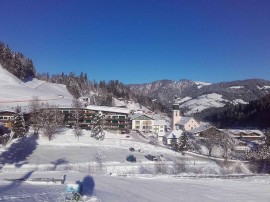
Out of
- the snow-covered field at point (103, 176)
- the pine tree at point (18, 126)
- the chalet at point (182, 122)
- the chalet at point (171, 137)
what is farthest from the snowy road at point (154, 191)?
the chalet at point (182, 122)

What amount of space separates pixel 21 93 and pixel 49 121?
4923 centimetres

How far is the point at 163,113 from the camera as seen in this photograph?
600ft

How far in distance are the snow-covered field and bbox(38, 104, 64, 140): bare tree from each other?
156cm

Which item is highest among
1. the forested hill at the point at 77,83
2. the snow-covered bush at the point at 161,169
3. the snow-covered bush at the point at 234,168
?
the forested hill at the point at 77,83

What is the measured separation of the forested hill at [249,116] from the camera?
13962 centimetres

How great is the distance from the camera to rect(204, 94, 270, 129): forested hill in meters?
140

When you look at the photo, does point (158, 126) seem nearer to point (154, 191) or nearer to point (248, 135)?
point (248, 135)

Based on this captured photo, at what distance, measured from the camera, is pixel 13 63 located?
132875 millimetres

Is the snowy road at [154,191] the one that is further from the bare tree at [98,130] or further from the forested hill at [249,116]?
the forested hill at [249,116]

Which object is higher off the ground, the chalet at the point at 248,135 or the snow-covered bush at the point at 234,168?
the chalet at the point at 248,135

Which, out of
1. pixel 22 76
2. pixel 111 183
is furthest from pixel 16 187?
pixel 22 76

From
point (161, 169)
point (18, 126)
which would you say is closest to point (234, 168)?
point (161, 169)

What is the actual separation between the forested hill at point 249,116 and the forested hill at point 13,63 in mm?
95387

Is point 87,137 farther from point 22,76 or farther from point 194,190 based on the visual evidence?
point 22,76
